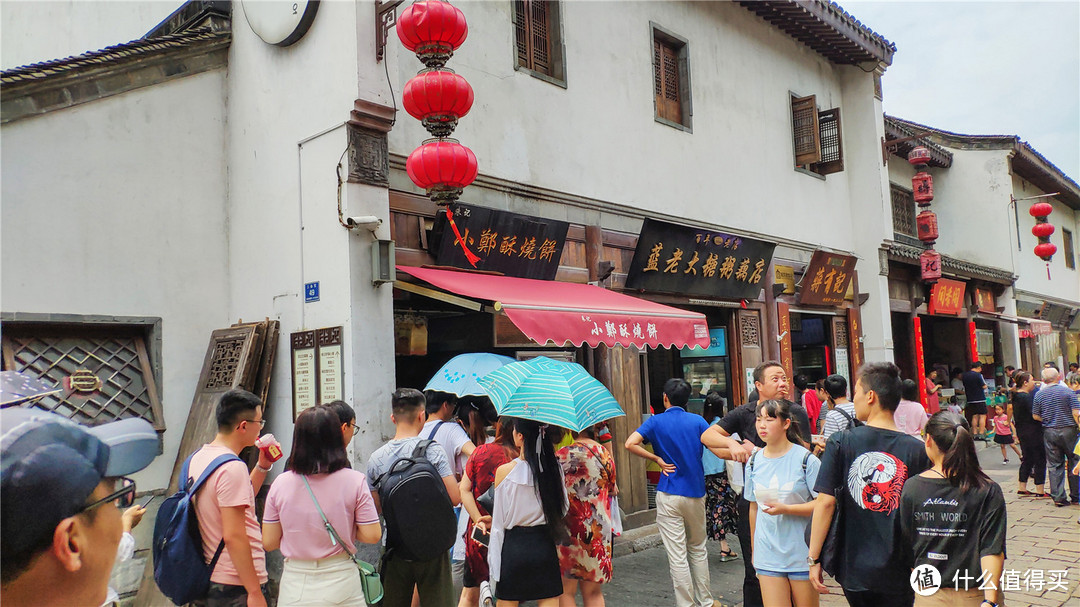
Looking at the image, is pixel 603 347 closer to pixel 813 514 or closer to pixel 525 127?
pixel 525 127

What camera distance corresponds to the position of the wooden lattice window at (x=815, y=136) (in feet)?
41.8

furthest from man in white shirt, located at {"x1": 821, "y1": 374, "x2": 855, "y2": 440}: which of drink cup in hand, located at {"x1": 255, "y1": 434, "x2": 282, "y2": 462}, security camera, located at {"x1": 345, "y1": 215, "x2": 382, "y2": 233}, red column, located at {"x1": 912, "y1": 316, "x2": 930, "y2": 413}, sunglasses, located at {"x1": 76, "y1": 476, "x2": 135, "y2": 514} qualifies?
red column, located at {"x1": 912, "y1": 316, "x2": 930, "y2": 413}

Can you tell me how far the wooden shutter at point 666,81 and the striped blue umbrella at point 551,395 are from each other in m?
6.67

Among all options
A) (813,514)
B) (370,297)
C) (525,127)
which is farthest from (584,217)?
(813,514)

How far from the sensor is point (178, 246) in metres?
7.16

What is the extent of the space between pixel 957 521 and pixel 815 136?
10452mm

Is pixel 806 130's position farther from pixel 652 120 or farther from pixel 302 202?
pixel 302 202

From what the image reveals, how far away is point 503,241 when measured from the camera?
7770mm

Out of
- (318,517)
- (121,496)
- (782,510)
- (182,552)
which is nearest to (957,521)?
(782,510)

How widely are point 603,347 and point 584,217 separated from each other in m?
1.67

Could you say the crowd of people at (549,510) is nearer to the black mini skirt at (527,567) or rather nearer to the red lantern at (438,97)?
the black mini skirt at (527,567)

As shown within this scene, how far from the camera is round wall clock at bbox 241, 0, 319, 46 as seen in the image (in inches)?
264

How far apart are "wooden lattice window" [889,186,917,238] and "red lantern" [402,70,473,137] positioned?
49.8 ft

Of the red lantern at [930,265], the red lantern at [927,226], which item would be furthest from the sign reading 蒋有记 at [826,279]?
the red lantern at [927,226]
